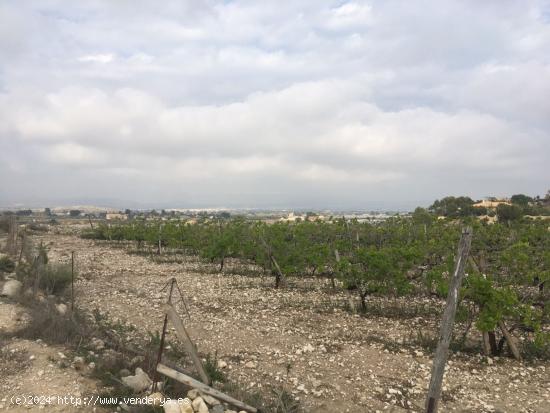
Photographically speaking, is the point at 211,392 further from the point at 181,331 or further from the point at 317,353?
the point at 317,353

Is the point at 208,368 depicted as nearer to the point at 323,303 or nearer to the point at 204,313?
the point at 204,313

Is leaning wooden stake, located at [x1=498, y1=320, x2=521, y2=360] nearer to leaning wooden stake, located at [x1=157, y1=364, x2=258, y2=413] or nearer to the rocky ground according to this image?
the rocky ground

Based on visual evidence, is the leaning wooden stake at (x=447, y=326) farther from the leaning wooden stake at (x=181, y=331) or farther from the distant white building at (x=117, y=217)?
the distant white building at (x=117, y=217)

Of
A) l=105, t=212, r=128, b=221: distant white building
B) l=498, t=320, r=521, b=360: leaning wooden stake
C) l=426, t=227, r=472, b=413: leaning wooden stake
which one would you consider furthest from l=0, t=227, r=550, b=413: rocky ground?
l=105, t=212, r=128, b=221: distant white building

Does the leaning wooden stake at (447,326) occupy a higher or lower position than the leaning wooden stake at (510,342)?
higher

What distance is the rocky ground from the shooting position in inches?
290

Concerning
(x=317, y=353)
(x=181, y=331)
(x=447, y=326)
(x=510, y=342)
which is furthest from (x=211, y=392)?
(x=510, y=342)

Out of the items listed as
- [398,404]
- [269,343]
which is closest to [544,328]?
[398,404]

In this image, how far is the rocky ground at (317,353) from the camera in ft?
24.1

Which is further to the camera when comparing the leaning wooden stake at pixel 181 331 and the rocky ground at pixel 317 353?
the rocky ground at pixel 317 353

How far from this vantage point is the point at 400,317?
1272 centimetres

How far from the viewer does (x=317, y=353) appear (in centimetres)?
947

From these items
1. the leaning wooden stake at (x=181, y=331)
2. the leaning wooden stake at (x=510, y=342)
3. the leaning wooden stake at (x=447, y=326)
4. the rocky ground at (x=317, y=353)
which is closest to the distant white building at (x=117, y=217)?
the rocky ground at (x=317, y=353)

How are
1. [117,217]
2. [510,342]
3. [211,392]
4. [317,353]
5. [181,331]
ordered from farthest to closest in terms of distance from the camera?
[117,217] < [317,353] < [510,342] < [181,331] < [211,392]
